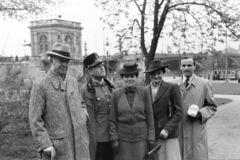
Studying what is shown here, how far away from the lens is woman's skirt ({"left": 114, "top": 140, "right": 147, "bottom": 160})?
169 inches

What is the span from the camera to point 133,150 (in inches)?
169

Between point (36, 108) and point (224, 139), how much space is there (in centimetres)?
696

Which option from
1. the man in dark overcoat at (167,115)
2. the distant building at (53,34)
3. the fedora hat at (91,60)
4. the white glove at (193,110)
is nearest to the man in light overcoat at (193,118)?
the white glove at (193,110)

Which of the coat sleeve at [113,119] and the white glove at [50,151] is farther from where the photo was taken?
the coat sleeve at [113,119]

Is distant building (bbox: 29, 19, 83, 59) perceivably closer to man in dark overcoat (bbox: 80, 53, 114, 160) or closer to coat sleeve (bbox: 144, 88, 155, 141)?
man in dark overcoat (bbox: 80, 53, 114, 160)

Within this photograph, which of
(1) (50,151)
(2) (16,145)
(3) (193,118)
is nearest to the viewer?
(1) (50,151)

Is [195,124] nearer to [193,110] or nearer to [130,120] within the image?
[193,110]

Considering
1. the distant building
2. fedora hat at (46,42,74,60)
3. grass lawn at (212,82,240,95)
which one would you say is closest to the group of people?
fedora hat at (46,42,74,60)

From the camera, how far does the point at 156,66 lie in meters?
4.63

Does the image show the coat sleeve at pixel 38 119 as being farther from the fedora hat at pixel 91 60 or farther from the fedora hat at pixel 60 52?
the fedora hat at pixel 91 60

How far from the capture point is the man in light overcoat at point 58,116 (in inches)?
137

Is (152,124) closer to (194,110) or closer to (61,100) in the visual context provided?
(194,110)

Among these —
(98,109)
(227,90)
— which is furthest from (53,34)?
(98,109)

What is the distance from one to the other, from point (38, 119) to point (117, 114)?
123 centimetres
